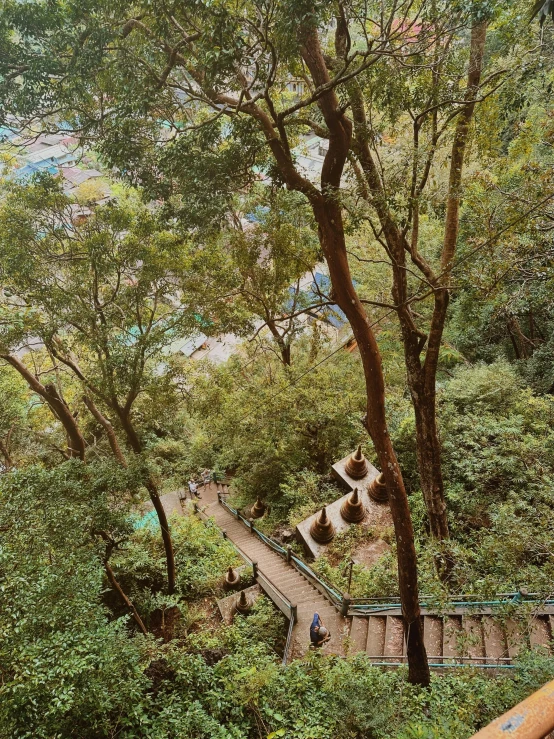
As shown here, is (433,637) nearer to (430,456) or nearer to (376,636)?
(376,636)

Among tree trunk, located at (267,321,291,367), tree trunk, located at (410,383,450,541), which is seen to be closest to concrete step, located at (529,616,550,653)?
tree trunk, located at (410,383,450,541)

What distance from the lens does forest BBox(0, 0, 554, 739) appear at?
4.41 metres

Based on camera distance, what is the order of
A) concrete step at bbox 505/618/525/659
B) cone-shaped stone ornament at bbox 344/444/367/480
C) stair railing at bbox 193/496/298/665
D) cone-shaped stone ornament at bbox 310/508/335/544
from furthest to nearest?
cone-shaped stone ornament at bbox 344/444/367/480 < cone-shaped stone ornament at bbox 310/508/335/544 < stair railing at bbox 193/496/298/665 < concrete step at bbox 505/618/525/659

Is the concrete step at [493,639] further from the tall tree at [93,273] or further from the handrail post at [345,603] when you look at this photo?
the tall tree at [93,273]

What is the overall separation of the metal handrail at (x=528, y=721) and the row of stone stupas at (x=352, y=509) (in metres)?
8.92

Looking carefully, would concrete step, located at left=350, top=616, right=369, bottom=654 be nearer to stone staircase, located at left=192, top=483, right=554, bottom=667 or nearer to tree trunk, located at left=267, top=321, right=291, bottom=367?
stone staircase, located at left=192, top=483, right=554, bottom=667

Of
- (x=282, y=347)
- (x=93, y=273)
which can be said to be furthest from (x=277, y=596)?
(x=93, y=273)

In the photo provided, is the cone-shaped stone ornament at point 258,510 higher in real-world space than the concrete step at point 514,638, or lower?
higher

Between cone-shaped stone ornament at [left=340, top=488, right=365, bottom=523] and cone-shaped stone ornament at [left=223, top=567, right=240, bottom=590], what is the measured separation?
9.87 feet

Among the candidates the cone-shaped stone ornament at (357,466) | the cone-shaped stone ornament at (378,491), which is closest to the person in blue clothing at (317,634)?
the cone-shaped stone ornament at (378,491)

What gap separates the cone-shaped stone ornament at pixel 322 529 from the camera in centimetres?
995

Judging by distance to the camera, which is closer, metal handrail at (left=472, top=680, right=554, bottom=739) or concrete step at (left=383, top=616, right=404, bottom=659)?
metal handrail at (left=472, top=680, right=554, bottom=739)

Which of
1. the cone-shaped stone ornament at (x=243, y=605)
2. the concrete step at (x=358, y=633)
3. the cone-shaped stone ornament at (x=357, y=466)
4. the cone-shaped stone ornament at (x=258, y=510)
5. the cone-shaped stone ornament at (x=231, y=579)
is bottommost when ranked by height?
the concrete step at (x=358, y=633)

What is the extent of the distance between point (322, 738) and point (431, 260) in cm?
1515
